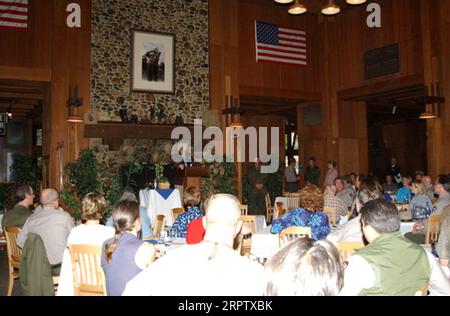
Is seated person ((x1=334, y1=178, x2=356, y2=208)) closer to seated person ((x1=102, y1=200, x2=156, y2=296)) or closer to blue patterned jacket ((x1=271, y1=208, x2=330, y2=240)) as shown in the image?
blue patterned jacket ((x1=271, y1=208, x2=330, y2=240))

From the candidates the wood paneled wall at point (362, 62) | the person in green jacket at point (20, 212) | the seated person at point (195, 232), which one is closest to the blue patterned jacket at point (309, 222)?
the seated person at point (195, 232)

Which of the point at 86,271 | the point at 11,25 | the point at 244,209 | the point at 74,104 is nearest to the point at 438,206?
the point at 244,209

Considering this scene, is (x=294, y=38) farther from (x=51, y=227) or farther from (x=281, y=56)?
(x=51, y=227)

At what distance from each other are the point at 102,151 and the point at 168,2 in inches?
179

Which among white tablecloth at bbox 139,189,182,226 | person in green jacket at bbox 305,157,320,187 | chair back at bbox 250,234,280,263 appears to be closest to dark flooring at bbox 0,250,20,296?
white tablecloth at bbox 139,189,182,226

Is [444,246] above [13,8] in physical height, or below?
below

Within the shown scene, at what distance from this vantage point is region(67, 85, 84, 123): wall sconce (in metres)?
10.2

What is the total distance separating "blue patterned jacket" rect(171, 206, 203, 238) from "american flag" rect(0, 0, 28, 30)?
815cm

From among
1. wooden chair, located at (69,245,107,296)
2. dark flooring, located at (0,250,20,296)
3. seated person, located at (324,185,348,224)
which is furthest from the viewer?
seated person, located at (324,185,348,224)

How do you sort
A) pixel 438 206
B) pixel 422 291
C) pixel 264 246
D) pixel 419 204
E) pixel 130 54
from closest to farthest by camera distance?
pixel 422 291 < pixel 264 246 < pixel 438 206 < pixel 419 204 < pixel 130 54

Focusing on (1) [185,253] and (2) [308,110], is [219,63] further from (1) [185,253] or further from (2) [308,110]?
(1) [185,253]

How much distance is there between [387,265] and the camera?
2.24 meters

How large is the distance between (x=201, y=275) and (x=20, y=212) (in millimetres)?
4547

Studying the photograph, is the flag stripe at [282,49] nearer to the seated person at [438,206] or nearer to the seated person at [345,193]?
the seated person at [345,193]
